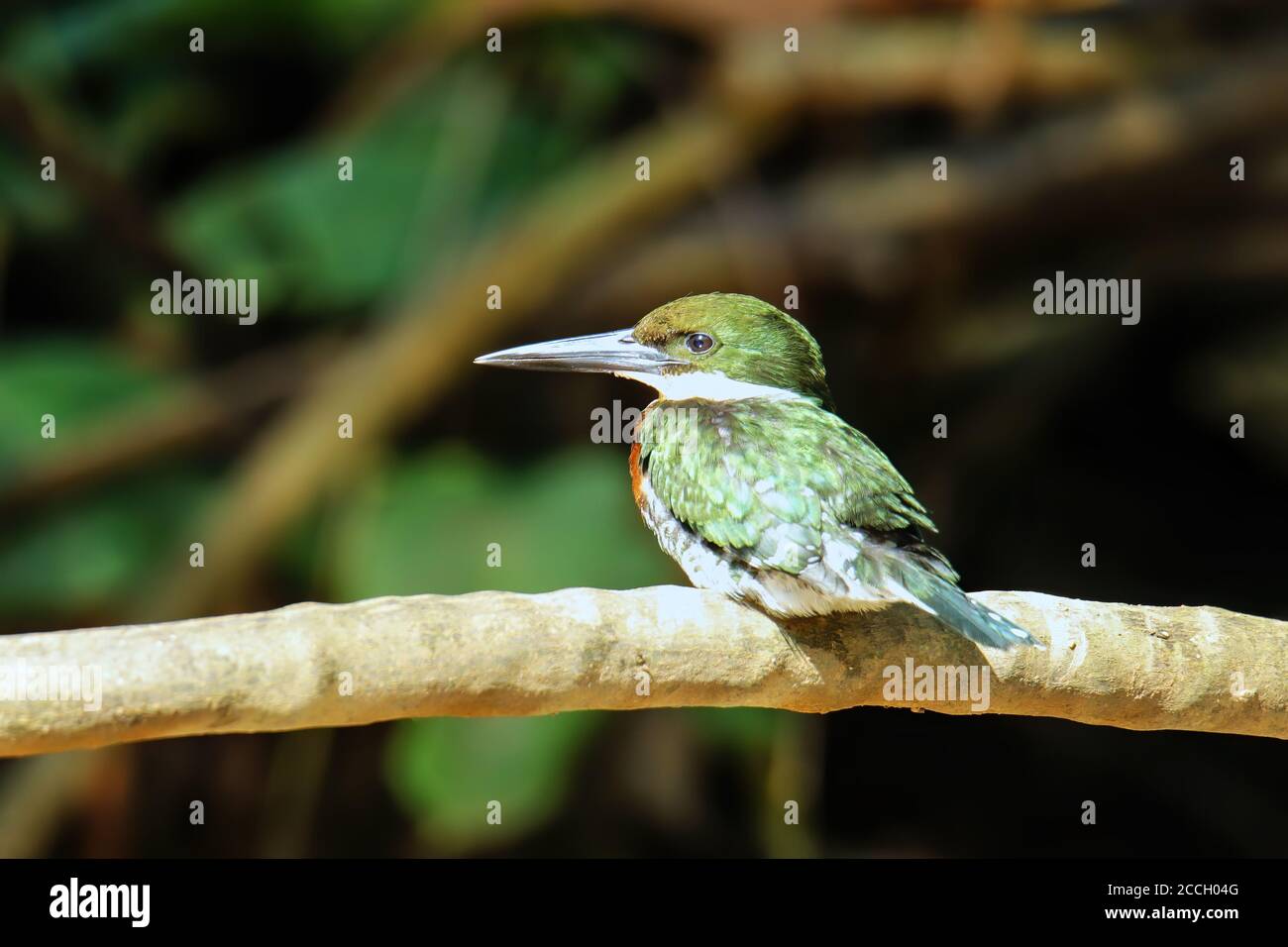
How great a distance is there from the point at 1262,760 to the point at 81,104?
15.9 feet

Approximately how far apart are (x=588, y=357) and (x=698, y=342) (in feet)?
0.67

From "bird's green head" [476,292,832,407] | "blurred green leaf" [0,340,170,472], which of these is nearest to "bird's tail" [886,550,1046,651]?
"bird's green head" [476,292,832,407]

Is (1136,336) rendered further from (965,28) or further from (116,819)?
(116,819)

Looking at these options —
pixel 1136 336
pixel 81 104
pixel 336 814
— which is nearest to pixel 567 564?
pixel 336 814

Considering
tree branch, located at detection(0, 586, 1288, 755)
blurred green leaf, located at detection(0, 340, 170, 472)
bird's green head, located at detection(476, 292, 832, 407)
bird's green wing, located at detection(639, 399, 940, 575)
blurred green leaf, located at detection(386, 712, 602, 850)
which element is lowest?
blurred green leaf, located at detection(386, 712, 602, 850)

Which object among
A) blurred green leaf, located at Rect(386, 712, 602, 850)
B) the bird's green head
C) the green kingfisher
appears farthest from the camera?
blurred green leaf, located at Rect(386, 712, 602, 850)

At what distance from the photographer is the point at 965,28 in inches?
199

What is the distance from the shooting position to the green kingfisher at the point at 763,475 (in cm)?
214

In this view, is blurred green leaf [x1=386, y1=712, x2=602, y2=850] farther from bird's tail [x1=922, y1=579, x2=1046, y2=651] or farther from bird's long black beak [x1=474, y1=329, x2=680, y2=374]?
bird's tail [x1=922, y1=579, x2=1046, y2=651]

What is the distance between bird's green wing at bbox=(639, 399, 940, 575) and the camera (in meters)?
2.26

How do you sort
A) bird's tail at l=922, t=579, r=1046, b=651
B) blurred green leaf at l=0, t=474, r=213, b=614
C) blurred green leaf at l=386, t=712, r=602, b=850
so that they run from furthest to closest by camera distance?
blurred green leaf at l=0, t=474, r=213, b=614, blurred green leaf at l=386, t=712, r=602, b=850, bird's tail at l=922, t=579, r=1046, b=651

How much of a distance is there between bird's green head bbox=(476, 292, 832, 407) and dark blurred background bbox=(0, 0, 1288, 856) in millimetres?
1619

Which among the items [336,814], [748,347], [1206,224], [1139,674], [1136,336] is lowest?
[336,814]

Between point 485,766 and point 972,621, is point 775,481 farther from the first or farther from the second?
point 485,766
